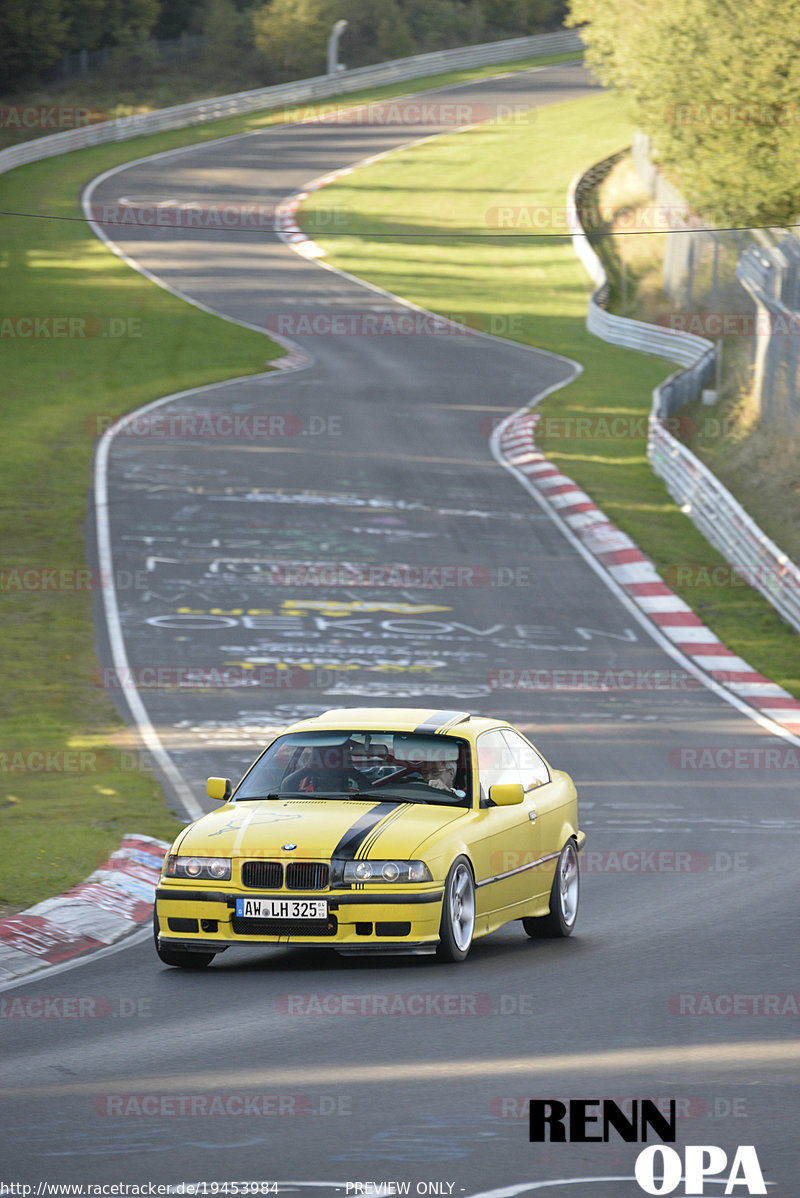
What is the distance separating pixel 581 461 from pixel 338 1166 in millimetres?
29979

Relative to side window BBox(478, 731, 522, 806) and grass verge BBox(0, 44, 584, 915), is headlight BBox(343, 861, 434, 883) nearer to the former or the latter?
side window BBox(478, 731, 522, 806)

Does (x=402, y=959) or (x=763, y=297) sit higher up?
(x=763, y=297)

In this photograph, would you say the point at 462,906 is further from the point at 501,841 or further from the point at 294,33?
the point at 294,33

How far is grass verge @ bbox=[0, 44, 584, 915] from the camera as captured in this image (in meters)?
14.2

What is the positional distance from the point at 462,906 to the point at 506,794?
729 millimetres

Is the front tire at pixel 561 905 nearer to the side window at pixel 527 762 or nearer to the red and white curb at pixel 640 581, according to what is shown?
the side window at pixel 527 762

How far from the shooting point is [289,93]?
89375 millimetres

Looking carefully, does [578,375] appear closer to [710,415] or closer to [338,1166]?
[710,415]

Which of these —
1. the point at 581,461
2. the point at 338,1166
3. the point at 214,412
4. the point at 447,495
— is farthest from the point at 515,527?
the point at 338,1166

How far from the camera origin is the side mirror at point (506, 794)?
32.8 feet

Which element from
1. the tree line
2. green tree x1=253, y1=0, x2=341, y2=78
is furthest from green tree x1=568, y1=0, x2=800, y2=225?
green tree x1=253, y1=0, x2=341, y2=78

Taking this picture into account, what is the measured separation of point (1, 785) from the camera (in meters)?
15.7

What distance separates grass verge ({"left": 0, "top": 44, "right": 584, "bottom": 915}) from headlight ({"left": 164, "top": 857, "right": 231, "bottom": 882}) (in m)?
1.92

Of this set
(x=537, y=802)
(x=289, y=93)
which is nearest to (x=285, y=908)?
(x=537, y=802)
